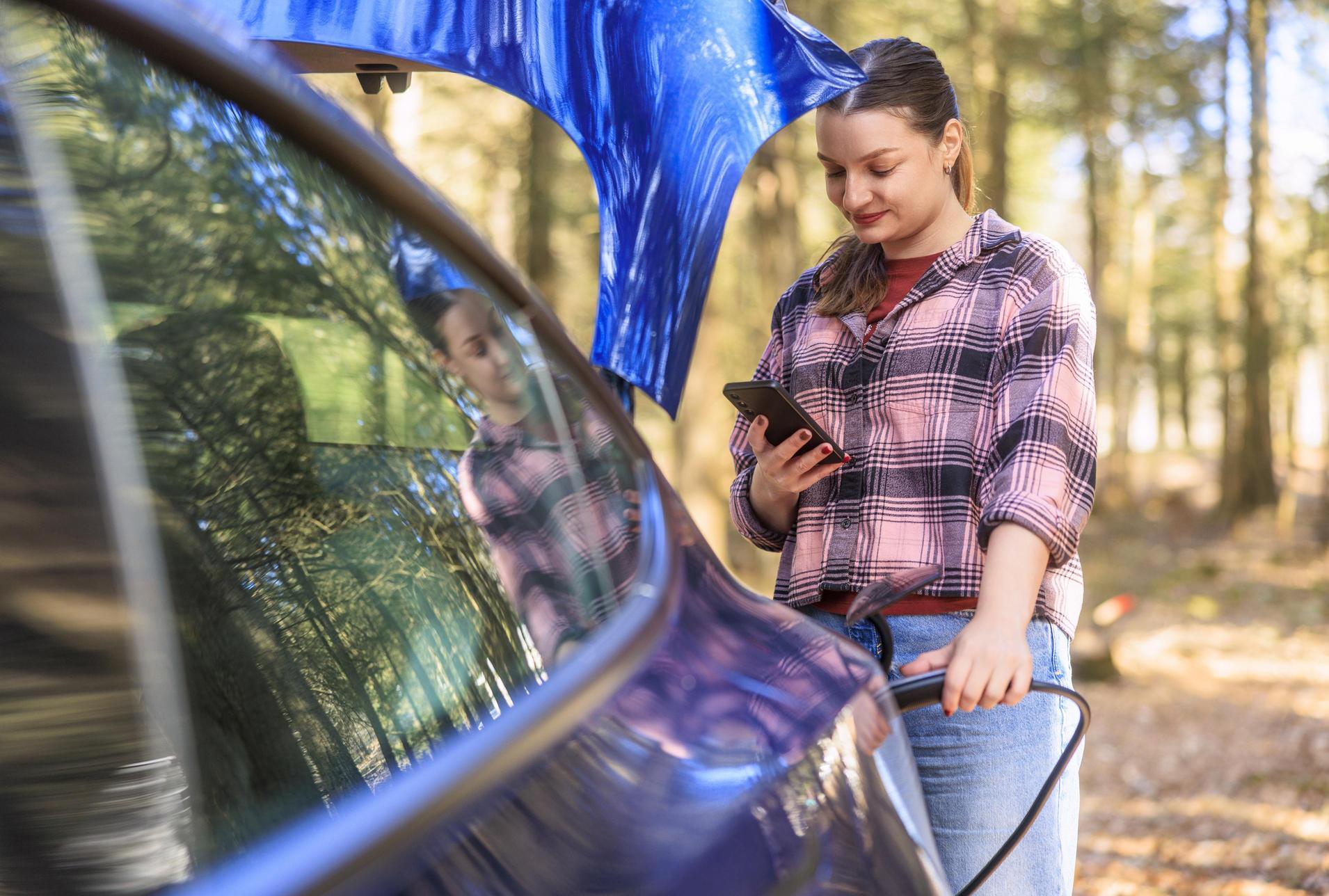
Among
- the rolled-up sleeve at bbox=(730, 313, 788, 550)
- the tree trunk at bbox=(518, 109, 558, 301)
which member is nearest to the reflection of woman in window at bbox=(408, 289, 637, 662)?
the rolled-up sleeve at bbox=(730, 313, 788, 550)

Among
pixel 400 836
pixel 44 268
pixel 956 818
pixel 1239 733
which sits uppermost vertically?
pixel 44 268

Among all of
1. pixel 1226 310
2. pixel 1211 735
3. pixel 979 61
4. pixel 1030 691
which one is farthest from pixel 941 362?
pixel 1226 310

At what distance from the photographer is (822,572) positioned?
223cm

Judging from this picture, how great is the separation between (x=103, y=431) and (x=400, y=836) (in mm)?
401

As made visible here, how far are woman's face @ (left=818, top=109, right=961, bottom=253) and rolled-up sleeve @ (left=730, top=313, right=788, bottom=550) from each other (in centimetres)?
33

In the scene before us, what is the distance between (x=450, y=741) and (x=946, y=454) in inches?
50.0

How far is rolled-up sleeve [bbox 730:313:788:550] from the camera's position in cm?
239

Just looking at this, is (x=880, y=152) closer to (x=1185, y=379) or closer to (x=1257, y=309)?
(x=1257, y=309)

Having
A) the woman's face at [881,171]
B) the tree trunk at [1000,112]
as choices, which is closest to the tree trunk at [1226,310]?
the tree trunk at [1000,112]

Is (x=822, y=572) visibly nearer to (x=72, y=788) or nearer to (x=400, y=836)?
(x=400, y=836)

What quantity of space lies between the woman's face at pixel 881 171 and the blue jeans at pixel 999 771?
76 centimetres

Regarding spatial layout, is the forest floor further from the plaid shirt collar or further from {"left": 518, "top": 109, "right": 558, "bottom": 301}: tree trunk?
{"left": 518, "top": 109, "right": 558, "bottom": 301}: tree trunk

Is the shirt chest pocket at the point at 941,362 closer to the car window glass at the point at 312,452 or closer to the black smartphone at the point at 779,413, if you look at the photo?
the black smartphone at the point at 779,413

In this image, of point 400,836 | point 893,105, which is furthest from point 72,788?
point 893,105
